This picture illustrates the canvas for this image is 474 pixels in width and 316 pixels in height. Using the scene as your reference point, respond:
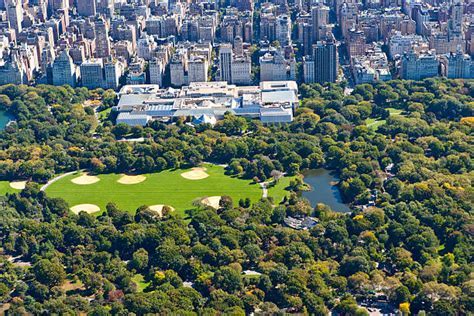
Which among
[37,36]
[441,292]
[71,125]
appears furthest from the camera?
[37,36]

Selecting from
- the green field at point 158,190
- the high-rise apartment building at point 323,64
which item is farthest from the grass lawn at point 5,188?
the high-rise apartment building at point 323,64

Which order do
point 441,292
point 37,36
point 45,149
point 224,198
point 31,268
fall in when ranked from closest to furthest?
point 441,292
point 31,268
point 224,198
point 45,149
point 37,36

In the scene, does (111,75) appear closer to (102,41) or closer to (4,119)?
(102,41)

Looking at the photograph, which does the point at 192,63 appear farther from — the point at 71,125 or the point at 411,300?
the point at 411,300

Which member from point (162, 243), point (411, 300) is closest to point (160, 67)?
point (162, 243)

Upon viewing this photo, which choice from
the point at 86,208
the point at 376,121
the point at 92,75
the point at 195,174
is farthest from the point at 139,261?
the point at 92,75
